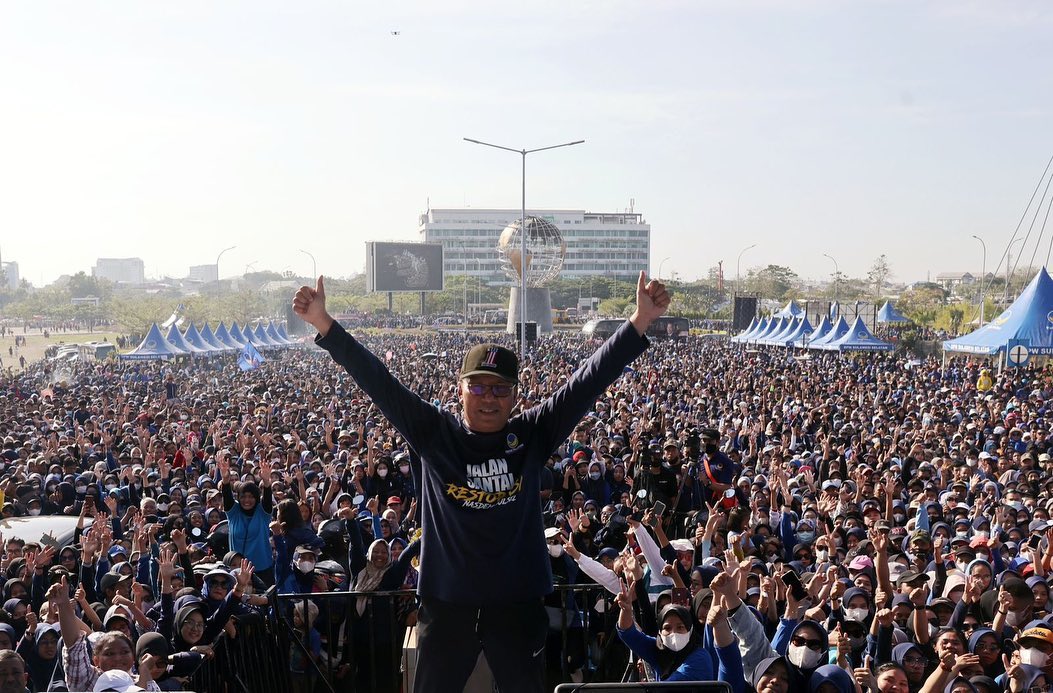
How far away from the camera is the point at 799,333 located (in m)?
41.1

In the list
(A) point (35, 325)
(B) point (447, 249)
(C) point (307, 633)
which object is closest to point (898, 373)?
(C) point (307, 633)

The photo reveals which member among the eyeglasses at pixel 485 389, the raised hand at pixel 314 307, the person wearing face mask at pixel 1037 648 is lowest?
the person wearing face mask at pixel 1037 648

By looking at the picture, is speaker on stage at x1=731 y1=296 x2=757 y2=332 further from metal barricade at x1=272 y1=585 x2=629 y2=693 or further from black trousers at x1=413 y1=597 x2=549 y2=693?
black trousers at x1=413 y1=597 x2=549 y2=693

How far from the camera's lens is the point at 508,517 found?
2840 millimetres

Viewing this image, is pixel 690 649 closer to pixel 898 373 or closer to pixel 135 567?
pixel 135 567

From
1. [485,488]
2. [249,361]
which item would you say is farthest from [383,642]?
[249,361]

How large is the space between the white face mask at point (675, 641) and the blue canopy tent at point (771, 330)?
4044 cm

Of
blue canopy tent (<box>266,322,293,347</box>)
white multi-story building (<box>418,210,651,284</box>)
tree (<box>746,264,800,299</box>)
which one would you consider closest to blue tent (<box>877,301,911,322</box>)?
blue canopy tent (<box>266,322,293,347</box>)

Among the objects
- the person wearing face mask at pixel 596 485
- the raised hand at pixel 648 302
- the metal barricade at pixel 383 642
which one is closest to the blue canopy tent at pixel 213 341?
the person wearing face mask at pixel 596 485

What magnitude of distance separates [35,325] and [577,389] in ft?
386

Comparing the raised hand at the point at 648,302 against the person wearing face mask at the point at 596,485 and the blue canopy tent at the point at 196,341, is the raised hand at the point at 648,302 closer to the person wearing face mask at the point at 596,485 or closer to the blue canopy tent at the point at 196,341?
the person wearing face mask at the point at 596,485

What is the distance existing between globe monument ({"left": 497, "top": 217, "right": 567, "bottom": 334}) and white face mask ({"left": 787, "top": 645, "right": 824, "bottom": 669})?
6129cm

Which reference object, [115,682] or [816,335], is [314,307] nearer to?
[115,682]

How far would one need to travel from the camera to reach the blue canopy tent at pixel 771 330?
144 feet
